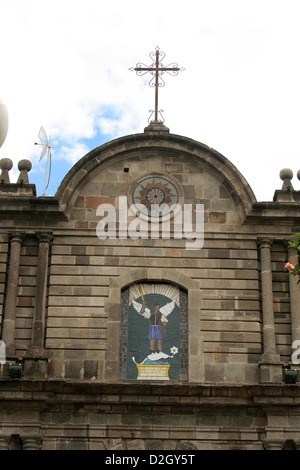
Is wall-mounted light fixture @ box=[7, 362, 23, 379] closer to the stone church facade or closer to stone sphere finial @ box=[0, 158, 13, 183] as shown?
the stone church facade

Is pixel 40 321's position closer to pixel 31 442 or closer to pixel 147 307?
pixel 147 307

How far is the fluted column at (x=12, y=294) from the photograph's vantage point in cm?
1584

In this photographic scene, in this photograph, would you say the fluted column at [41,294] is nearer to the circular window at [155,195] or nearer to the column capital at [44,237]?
the column capital at [44,237]

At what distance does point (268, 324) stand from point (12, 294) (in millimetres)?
5276

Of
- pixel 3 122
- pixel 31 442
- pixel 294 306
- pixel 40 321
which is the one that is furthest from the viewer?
pixel 294 306

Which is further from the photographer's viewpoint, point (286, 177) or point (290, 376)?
point (286, 177)

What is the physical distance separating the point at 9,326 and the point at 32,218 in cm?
249

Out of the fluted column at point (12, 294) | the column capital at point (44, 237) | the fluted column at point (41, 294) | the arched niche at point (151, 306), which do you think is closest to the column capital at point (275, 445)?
the arched niche at point (151, 306)

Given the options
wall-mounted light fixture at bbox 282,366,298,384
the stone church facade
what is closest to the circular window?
the stone church facade

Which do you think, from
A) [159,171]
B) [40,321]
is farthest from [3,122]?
[159,171]

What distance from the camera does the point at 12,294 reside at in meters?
16.3

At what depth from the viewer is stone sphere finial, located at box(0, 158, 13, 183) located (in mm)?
17578

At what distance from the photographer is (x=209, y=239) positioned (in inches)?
671
